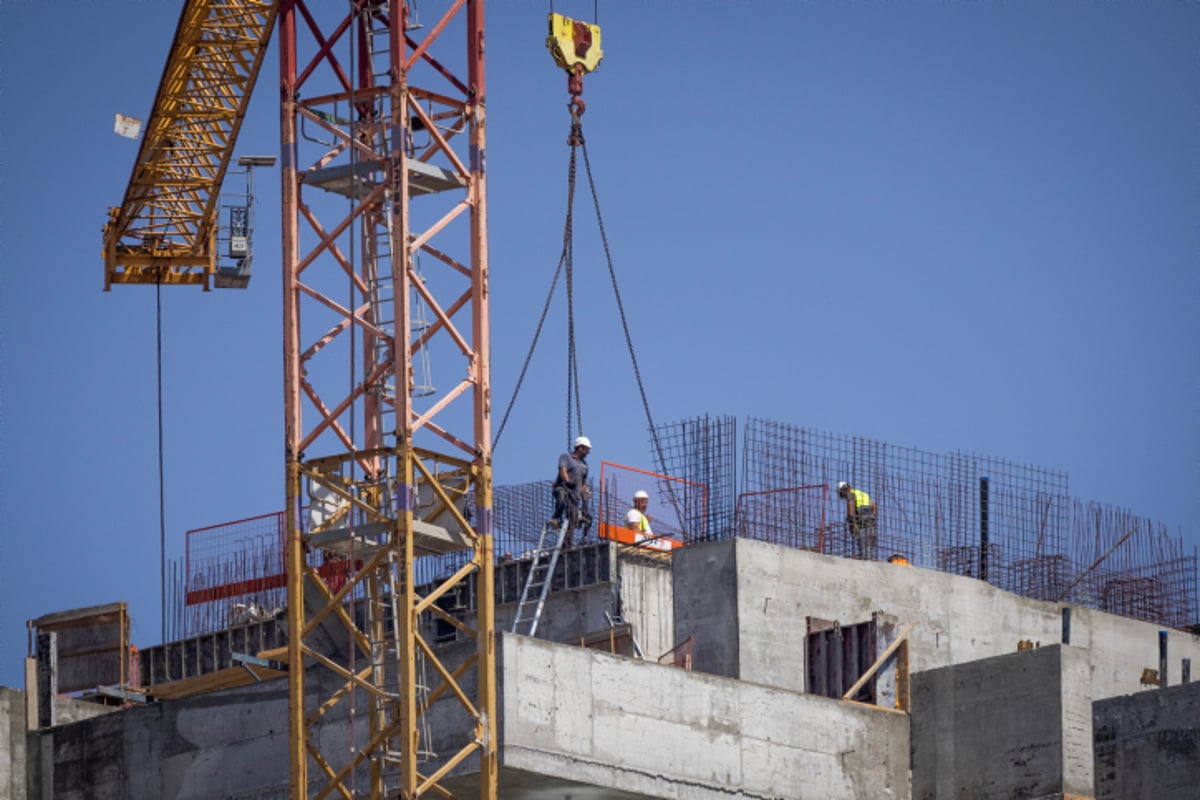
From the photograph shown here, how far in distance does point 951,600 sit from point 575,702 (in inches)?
402

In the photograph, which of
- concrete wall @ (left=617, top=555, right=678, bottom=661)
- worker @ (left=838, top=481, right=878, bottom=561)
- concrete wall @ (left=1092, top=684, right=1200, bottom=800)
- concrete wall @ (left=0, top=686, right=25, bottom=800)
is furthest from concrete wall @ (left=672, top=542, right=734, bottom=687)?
concrete wall @ (left=0, top=686, right=25, bottom=800)

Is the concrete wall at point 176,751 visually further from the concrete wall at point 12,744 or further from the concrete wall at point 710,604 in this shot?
the concrete wall at point 710,604

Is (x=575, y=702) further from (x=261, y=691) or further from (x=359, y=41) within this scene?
(x=359, y=41)

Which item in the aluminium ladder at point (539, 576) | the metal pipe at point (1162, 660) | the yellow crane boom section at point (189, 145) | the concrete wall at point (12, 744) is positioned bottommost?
the concrete wall at point (12, 744)

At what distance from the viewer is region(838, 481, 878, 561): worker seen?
4412cm

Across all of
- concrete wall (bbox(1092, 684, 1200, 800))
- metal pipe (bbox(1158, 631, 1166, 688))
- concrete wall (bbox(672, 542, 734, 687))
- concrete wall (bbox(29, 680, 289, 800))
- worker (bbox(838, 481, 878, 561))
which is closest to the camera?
concrete wall (bbox(1092, 684, 1200, 800))

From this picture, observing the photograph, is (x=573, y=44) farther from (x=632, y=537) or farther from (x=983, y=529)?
(x=983, y=529)

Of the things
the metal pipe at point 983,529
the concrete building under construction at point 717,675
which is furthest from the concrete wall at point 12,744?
the metal pipe at point 983,529

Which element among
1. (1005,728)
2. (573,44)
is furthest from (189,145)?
(1005,728)

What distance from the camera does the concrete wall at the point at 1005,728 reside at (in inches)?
1404

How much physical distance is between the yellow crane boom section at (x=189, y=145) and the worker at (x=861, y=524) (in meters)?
12.4

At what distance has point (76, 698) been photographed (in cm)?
4584

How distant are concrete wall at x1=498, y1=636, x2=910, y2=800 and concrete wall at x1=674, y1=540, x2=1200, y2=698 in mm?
2984

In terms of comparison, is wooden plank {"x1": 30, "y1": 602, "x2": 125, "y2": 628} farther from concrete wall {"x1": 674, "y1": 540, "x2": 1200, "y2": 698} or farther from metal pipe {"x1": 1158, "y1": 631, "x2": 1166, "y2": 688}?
metal pipe {"x1": 1158, "y1": 631, "x2": 1166, "y2": 688}
